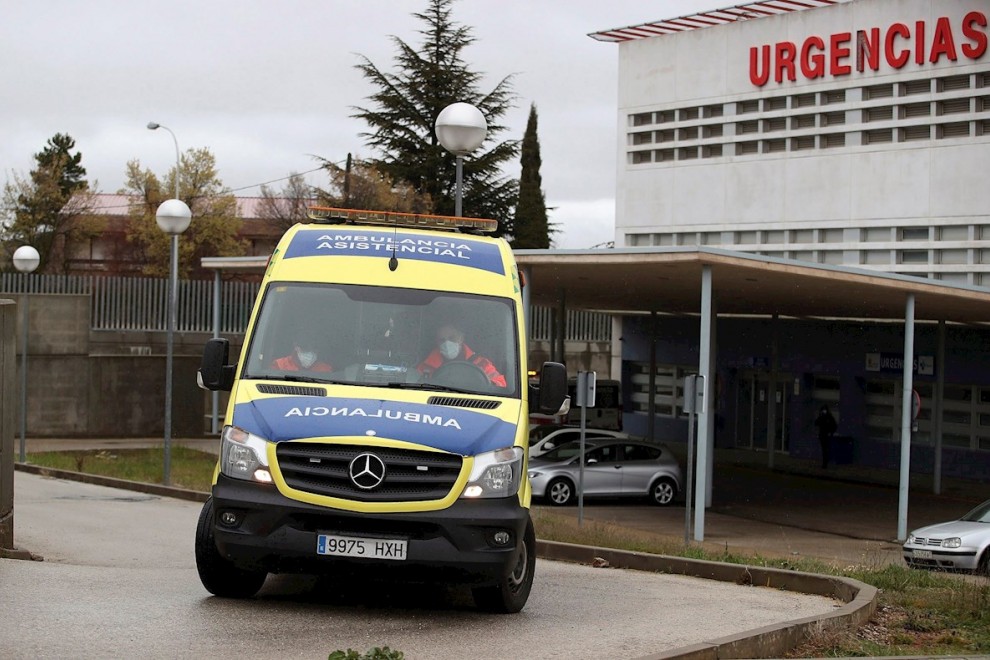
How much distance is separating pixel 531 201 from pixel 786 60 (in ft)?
84.7

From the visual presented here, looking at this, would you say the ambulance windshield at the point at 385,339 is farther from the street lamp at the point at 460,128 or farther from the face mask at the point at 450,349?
the street lamp at the point at 460,128

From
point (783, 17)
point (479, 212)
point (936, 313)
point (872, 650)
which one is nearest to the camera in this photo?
point (872, 650)

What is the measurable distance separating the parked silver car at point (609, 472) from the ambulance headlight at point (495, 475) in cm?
1752

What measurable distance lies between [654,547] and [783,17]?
28.2m

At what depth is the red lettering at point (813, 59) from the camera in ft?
129

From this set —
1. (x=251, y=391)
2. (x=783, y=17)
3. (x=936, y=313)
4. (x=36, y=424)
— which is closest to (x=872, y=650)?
(x=251, y=391)

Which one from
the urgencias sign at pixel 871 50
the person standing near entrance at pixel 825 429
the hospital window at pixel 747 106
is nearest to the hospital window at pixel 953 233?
the urgencias sign at pixel 871 50

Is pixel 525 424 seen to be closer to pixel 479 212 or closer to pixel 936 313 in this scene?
pixel 936 313

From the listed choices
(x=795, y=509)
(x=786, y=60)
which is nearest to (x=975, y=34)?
(x=786, y=60)

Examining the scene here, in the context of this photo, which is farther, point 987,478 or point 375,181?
point 375,181

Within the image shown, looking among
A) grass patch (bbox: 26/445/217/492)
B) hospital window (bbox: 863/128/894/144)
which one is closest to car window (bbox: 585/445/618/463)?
grass patch (bbox: 26/445/217/492)

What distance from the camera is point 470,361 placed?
9578mm

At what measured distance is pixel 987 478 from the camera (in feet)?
114

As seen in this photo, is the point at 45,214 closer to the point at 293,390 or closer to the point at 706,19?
the point at 706,19
